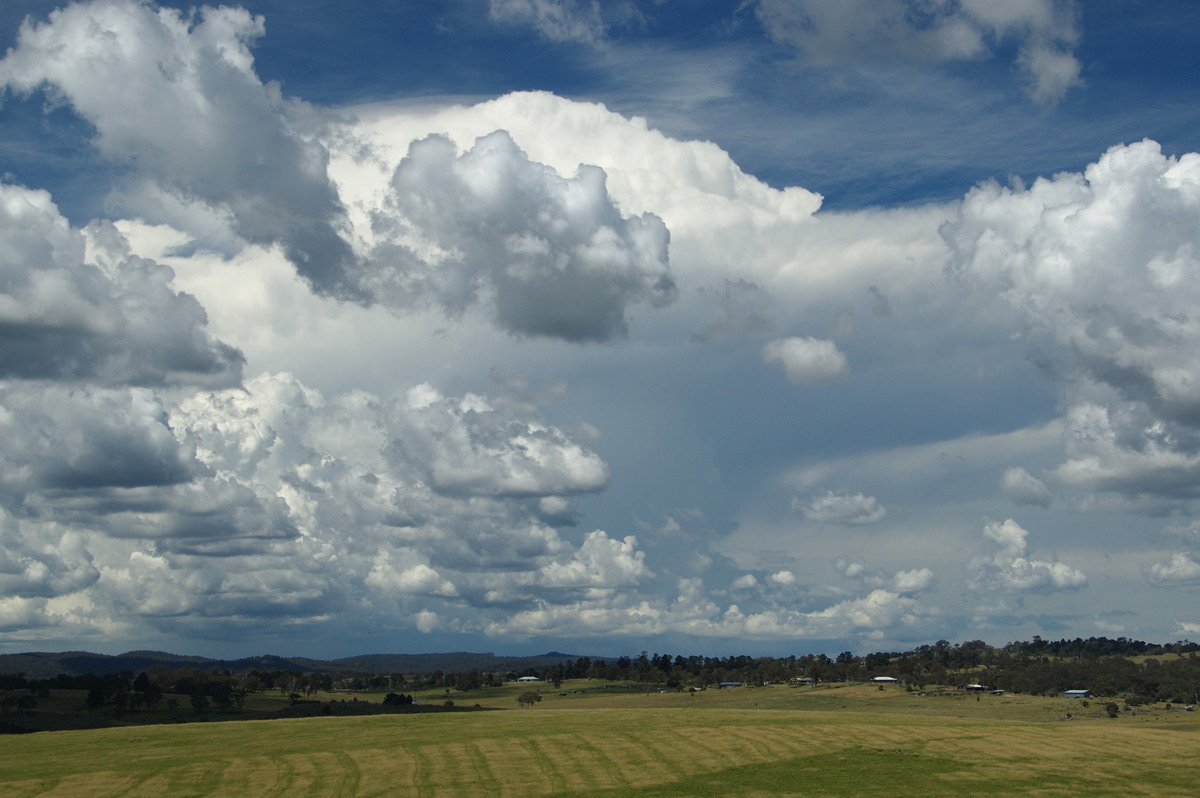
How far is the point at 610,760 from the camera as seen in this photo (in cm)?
13050

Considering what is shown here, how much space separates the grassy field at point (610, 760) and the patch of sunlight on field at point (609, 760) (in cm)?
27

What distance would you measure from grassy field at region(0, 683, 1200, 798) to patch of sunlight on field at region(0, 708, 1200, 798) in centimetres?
27

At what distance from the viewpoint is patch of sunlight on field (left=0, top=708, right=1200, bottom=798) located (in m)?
116

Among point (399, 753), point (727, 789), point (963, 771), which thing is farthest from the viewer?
point (399, 753)

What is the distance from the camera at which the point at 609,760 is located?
130 meters

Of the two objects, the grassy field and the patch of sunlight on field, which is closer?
the grassy field

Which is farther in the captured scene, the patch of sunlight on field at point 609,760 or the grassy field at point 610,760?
the patch of sunlight on field at point 609,760

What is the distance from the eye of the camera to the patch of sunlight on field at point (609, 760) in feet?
381

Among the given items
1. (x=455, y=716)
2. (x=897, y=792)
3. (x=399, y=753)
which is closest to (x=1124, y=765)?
(x=897, y=792)

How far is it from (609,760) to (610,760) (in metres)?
0.13

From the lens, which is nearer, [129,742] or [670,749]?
[670,749]

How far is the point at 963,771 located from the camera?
12631 centimetres

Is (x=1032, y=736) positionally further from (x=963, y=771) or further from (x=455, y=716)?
(x=455, y=716)

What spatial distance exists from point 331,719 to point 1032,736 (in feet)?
406
